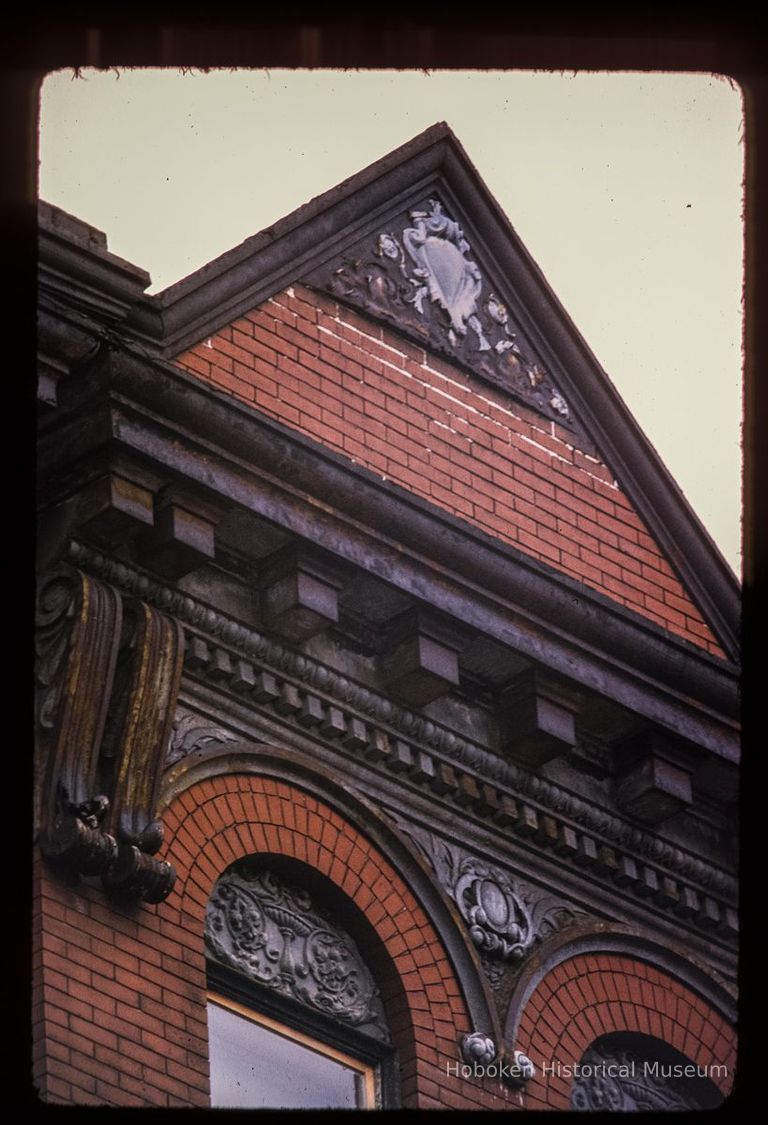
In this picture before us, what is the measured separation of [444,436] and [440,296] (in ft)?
2.65

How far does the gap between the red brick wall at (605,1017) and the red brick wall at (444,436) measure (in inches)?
81.2

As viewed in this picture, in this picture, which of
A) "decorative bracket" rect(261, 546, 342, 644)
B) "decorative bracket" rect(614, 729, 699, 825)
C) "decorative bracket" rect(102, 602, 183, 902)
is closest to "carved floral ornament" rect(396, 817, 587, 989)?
"decorative bracket" rect(614, 729, 699, 825)

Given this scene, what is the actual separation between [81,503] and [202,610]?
738mm

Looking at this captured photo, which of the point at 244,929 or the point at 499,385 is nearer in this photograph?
the point at 244,929

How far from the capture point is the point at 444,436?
18.7 metres

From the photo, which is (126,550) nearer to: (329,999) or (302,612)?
(302,612)

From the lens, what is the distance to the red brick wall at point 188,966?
1523cm

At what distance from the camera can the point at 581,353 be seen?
19688 mm

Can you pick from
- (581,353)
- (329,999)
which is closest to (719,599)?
(581,353)

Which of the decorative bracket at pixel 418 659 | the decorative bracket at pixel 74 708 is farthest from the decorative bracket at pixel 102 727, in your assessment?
the decorative bracket at pixel 418 659

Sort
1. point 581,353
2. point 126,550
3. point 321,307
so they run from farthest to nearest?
1. point 581,353
2. point 321,307
3. point 126,550

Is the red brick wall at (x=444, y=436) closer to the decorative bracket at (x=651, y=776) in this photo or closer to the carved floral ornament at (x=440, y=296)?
the carved floral ornament at (x=440, y=296)

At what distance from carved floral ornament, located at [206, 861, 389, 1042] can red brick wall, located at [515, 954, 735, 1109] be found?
32.6 inches

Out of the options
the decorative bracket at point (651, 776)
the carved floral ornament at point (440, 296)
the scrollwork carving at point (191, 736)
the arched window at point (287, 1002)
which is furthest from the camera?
the carved floral ornament at point (440, 296)
